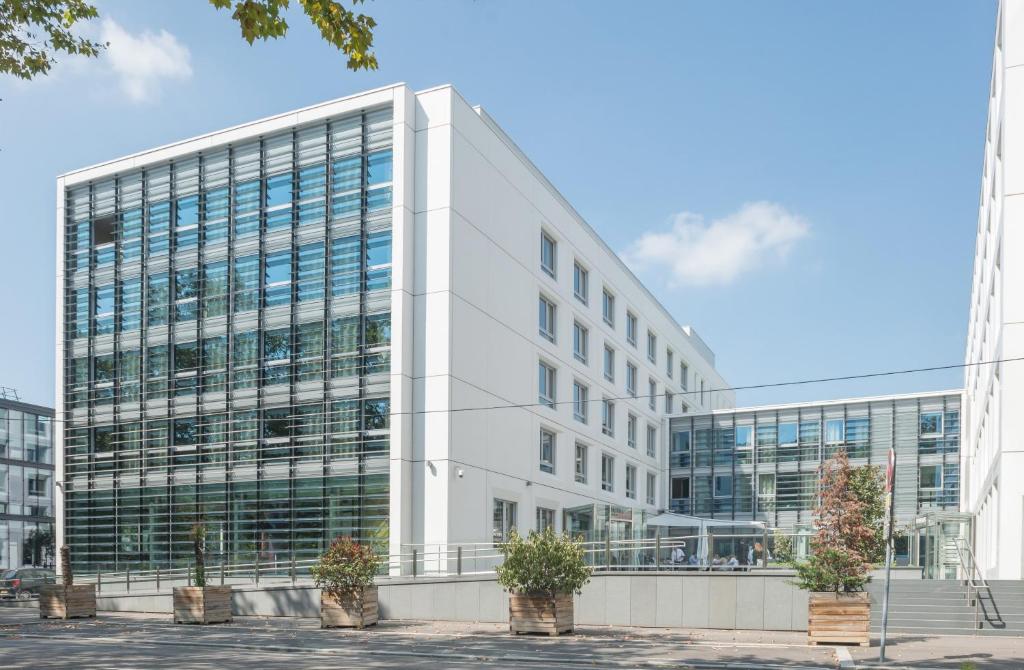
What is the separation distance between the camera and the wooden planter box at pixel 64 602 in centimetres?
2719

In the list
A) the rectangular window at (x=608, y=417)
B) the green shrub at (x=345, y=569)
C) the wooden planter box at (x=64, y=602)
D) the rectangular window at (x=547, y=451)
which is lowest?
the wooden planter box at (x=64, y=602)

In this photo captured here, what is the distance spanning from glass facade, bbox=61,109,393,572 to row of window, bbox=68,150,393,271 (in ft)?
0.20

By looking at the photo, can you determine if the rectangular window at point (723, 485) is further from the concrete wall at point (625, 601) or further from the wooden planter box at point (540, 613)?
the wooden planter box at point (540, 613)

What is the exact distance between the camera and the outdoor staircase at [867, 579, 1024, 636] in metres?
20.9

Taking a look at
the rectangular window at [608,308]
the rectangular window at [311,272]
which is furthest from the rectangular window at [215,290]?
the rectangular window at [608,308]

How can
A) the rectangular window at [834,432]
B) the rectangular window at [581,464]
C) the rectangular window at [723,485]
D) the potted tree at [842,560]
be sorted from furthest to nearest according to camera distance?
the rectangular window at [723,485] → the rectangular window at [834,432] → the rectangular window at [581,464] → the potted tree at [842,560]

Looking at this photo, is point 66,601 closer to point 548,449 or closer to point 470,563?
point 470,563

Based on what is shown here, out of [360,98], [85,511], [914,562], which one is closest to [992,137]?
[914,562]

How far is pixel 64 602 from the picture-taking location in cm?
2716

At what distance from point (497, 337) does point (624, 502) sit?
16522 mm

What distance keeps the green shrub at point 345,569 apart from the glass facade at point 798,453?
98.3 ft

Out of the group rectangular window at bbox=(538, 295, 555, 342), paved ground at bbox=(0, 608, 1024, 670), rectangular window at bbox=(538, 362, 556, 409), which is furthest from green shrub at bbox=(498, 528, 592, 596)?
rectangular window at bbox=(538, 295, 555, 342)

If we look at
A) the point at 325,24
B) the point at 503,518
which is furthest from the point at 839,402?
the point at 325,24

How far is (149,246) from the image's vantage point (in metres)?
36.9
